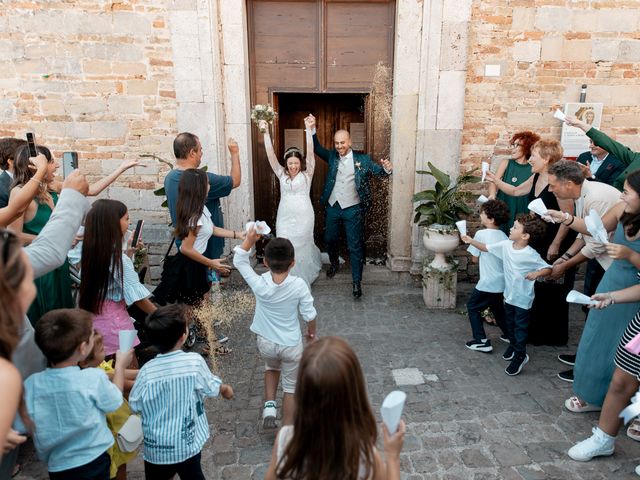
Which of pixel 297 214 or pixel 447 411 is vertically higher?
pixel 297 214

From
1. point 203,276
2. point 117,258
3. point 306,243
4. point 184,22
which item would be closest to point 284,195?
point 306,243

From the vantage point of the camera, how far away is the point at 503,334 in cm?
486

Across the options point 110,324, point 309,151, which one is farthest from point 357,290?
point 110,324

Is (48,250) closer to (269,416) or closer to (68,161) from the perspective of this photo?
(269,416)

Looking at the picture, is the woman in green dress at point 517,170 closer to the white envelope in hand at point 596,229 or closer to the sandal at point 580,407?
the white envelope in hand at point 596,229

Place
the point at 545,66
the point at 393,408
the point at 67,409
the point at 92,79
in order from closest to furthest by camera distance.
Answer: the point at 393,408 < the point at 67,409 < the point at 92,79 < the point at 545,66

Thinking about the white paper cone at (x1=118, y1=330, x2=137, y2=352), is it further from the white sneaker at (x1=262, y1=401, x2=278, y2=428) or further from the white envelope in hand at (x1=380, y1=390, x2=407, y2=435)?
the white envelope in hand at (x1=380, y1=390, x2=407, y2=435)

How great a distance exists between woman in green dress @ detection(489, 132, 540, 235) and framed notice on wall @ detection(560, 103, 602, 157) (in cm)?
114

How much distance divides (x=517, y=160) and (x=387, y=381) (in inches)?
122

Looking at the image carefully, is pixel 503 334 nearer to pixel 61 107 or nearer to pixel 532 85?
pixel 532 85

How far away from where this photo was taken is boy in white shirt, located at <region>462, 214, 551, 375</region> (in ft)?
13.4

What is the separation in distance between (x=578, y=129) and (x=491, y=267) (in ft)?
9.81

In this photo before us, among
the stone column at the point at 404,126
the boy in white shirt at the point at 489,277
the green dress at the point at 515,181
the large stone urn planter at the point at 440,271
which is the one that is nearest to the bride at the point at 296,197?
the stone column at the point at 404,126

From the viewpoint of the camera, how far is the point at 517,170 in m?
5.32
